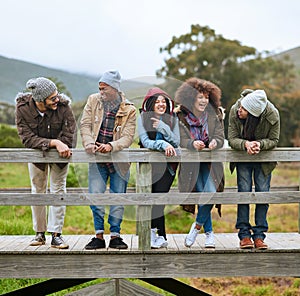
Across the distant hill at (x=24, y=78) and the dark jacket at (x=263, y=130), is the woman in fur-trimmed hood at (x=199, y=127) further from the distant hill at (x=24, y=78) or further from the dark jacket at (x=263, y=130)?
the distant hill at (x=24, y=78)

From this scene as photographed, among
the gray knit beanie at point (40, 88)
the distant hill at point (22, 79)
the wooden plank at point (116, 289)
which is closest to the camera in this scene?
the gray knit beanie at point (40, 88)

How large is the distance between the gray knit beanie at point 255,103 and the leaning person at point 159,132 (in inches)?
25.7

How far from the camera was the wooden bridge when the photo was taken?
5453mm

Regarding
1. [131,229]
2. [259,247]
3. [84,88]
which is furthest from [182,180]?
[84,88]

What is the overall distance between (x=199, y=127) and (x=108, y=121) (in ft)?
2.77

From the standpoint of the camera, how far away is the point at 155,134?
5.51 metres

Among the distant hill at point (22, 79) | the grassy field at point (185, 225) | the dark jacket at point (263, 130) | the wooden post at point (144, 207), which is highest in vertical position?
the distant hill at point (22, 79)

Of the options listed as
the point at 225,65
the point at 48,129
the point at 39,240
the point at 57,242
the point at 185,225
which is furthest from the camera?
the point at 225,65

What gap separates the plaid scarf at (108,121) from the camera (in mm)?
5395

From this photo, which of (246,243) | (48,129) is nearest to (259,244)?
(246,243)

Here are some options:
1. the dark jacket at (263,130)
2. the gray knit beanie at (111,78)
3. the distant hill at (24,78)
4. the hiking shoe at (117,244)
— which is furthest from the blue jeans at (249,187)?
the distant hill at (24,78)

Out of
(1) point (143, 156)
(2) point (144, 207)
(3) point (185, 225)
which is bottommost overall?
(3) point (185, 225)

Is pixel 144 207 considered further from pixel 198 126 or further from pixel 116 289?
pixel 116 289

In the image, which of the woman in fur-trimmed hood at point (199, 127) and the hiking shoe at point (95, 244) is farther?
the hiking shoe at point (95, 244)
